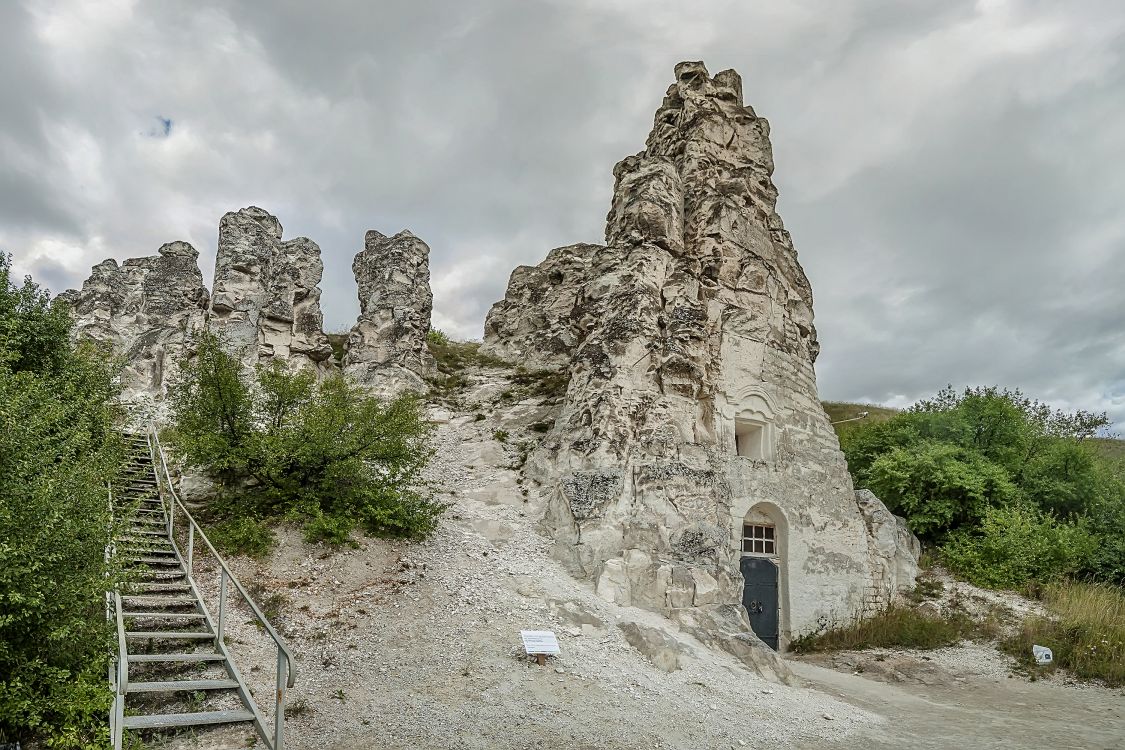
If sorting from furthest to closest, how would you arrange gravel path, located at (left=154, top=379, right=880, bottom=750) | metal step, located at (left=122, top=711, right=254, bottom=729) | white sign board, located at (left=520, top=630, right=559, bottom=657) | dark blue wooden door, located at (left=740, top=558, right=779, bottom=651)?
dark blue wooden door, located at (left=740, top=558, right=779, bottom=651) → white sign board, located at (left=520, top=630, right=559, bottom=657) → gravel path, located at (left=154, top=379, right=880, bottom=750) → metal step, located at (left=122, top=711, right=254, bottom=729)

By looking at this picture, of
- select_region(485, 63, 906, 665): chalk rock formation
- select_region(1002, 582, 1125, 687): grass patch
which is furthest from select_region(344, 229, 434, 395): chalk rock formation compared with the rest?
select_region(1002, 582, 1125, 687): grass patch

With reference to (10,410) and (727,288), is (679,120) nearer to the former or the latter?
(727,288)

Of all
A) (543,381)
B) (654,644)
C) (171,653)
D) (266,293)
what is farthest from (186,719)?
(266,293)

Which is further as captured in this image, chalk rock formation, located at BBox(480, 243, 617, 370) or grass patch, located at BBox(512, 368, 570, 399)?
chalk rock formation, located at BBox(480, 243, 617, 370)

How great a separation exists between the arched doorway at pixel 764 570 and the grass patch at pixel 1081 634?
17.6ft

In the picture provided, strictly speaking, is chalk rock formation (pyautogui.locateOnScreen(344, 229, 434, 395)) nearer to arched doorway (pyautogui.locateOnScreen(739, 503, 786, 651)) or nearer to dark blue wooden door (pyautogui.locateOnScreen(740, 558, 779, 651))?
arched doorway (pyautogui.locateOnScreen(739, 503, 786, 651))

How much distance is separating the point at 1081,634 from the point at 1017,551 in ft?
12.0

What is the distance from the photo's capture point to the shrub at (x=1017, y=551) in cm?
1908

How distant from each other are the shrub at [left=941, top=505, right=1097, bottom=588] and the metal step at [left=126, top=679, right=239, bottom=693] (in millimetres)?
19882

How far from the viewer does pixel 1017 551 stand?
19.3 m

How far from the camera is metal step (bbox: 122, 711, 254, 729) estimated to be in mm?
6468

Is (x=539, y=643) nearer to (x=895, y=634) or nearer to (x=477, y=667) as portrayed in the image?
(x=477, y=667)

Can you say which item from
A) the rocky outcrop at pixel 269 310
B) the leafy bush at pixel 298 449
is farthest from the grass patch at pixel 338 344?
the leafy bush at pixel 298 449

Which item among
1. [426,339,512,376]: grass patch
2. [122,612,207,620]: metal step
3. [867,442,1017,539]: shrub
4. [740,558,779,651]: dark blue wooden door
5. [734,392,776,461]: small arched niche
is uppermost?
Answer: [426,339,512,376]: grass patch
